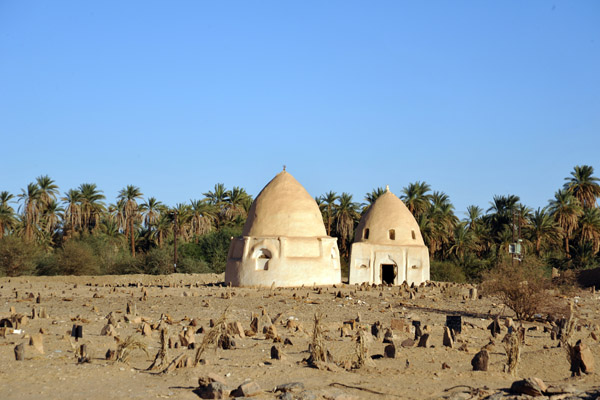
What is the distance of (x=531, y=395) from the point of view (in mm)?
6703

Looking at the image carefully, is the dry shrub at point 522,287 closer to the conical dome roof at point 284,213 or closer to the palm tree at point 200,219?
the conical dome roof at point 284,213

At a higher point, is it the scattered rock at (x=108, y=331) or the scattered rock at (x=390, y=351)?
the scattered rock at (x=108, y=331)

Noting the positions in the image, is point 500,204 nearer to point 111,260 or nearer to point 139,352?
point 111,260

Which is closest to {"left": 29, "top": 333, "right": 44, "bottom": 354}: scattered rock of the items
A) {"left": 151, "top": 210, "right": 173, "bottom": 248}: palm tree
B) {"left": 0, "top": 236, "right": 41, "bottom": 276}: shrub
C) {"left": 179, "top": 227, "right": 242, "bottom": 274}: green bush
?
{"left": 0, "top": 236, "right": 41, "bottom": 276}: shrub

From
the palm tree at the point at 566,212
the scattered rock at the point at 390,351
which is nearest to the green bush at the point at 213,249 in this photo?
the palm tree at the point at 566,212

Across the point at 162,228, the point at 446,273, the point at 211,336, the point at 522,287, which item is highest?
the point at 162,228

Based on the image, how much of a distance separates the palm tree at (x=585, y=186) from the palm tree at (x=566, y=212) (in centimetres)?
183

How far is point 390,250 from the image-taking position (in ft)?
84.6

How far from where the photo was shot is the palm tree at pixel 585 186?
3838 centimetres

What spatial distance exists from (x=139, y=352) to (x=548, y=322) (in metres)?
9.11

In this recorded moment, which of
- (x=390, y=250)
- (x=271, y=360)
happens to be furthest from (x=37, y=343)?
(x=390, y=250)

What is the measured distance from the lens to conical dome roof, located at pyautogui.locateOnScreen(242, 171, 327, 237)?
22750 millimetres

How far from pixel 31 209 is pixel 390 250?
72.3 ft

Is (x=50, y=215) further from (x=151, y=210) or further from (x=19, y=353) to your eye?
(x=19, y=353)
